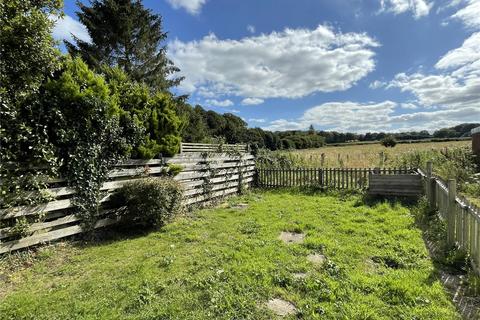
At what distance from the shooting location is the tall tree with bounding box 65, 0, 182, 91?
53.8 feet

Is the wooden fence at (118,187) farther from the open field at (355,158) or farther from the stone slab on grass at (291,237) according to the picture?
the open field at (355,158)

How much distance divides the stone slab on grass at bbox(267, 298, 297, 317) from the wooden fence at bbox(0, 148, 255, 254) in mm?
3936

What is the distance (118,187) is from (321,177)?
7.73 metres

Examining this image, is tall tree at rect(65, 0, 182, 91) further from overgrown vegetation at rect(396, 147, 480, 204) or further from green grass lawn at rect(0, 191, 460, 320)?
overgrown vegetation at rect(396, 147, 480, 204)

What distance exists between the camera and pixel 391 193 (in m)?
9.20

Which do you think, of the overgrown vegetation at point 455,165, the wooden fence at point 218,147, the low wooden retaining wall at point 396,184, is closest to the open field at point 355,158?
the overgrown vegetation at point 455,165

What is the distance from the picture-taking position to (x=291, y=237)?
559cm

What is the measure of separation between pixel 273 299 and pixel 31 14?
210 inches

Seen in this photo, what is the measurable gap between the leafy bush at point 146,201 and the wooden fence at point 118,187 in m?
0.28

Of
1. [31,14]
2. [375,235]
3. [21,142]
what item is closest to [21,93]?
[21,142]

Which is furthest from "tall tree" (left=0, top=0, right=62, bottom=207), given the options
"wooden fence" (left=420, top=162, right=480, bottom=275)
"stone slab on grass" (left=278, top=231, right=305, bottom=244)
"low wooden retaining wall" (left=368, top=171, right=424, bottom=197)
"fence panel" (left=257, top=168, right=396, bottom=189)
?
"low wooden retaining wall" (left=368, top=171, right=424, bottom=197)

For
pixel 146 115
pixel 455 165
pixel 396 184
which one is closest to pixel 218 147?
pixel 146 115

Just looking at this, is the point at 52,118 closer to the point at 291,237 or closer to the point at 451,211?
the point at 291,237

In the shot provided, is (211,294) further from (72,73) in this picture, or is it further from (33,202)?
(72,73)
